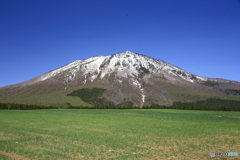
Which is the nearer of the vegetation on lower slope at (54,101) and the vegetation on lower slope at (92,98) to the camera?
the vegetation on lower slope at (54,101)

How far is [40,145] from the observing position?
1805 centimetres

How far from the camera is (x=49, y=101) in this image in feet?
541

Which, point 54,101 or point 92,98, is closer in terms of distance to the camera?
point 54,101

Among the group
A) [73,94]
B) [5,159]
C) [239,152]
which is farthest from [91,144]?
[73,94]

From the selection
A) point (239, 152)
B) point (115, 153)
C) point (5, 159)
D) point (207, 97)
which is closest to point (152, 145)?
point (115, 153)

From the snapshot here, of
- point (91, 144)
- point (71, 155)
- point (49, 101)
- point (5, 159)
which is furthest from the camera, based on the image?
point (49, 101)

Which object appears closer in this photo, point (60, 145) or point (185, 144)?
point (60, 145)

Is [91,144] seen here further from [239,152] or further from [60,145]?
[239,152]

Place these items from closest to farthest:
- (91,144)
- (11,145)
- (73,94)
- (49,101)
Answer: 1. (11,145)
2. (91,144)
3. (49,101)
4. (73,94)

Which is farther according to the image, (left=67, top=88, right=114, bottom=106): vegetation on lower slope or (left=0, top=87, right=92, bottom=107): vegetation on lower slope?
(left=67, top=88, right=114, bottom=106): vegetation on lower slope

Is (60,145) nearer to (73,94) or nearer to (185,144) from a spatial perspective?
(185,144)

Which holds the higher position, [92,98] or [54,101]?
[92,98]

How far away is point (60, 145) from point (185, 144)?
10665 millimetres

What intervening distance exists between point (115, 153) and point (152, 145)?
450cm
